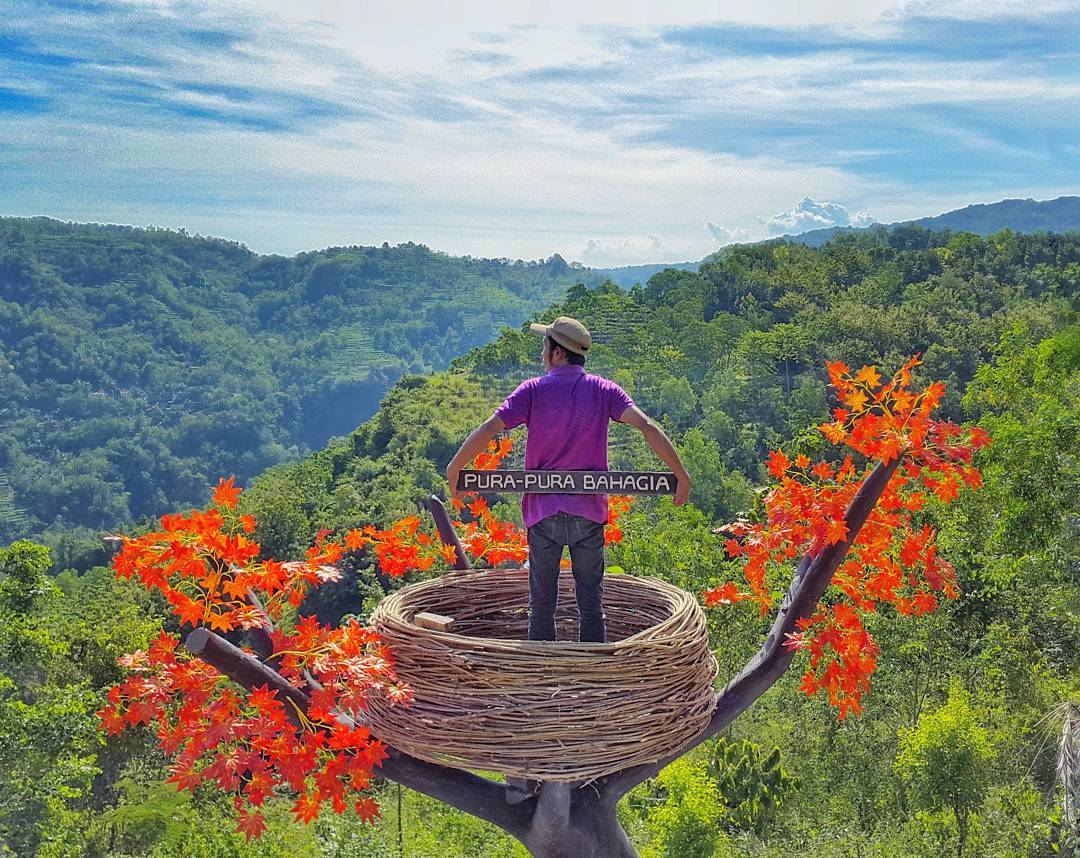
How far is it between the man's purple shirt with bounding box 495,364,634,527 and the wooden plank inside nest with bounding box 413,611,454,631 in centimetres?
47

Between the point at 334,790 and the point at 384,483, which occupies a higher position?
the point at 334,790

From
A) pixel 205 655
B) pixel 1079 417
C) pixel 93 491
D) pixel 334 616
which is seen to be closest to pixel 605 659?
pixel 205 655

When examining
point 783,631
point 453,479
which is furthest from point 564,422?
point 783,631

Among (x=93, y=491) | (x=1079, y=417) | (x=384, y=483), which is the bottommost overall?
(x=93, y=491)

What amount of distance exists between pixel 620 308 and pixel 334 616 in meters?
36.3

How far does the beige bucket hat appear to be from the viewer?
11.5ft

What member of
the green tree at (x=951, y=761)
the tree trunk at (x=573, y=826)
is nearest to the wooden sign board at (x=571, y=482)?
the tree trunk at (x=573, y=826)

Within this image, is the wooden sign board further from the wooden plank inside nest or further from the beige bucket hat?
the beige bucket hat

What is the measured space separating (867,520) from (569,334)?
1.18 m

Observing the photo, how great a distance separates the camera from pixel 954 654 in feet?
59.9

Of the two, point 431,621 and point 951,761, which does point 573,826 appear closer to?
point 431,621

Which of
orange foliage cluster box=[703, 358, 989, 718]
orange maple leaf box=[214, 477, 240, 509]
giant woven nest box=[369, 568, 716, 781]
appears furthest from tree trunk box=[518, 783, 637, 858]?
orange maple leaf box=[214, 477, 240, 509]

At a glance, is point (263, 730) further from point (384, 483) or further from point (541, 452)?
point (384, 483)

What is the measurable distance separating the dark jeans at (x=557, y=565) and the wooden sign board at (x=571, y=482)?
18 cm
